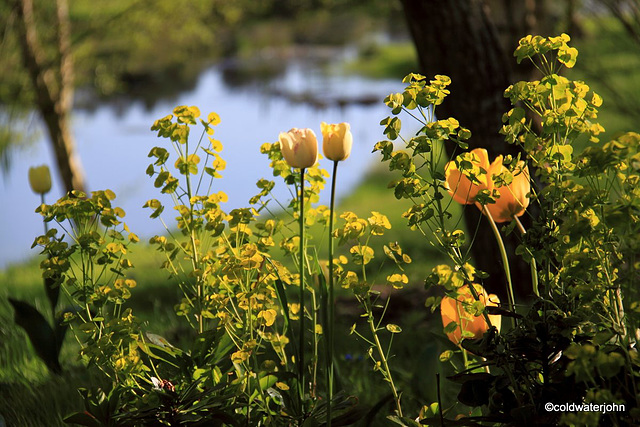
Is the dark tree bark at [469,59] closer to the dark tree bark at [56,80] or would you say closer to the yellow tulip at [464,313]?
the yellow tulip at [464,313]

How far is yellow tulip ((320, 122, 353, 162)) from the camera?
1318 mm

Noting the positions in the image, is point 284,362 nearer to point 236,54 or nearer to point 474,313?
point 474,313

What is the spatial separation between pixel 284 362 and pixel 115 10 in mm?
6017

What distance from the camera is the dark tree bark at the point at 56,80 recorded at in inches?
224

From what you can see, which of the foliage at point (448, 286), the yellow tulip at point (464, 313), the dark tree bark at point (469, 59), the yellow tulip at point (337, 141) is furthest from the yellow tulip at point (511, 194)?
the dark tree bark at point (469, 59)

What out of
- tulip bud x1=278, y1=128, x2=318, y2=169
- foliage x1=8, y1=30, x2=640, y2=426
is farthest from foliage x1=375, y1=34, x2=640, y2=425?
tulip bud x1=278, y1=128, x2=318, y2=169

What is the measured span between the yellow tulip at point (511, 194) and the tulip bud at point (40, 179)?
55.8 inches

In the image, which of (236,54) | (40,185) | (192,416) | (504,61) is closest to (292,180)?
(192,416)

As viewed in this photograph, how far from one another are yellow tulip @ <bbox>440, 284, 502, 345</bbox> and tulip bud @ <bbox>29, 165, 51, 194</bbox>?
136cm

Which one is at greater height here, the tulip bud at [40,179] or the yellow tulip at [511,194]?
the tulip bud at [40,179]

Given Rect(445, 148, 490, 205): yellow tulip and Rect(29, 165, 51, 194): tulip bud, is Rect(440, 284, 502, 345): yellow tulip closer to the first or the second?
Rect(445, 148, 490, 205): yellow tulip

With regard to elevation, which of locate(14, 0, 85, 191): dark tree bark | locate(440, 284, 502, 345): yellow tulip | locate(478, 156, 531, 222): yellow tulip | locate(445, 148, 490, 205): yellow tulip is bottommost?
locate(440, 284, 502, 345): yellow tulip

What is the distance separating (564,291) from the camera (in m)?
1.31

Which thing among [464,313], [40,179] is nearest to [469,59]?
[464,313]
